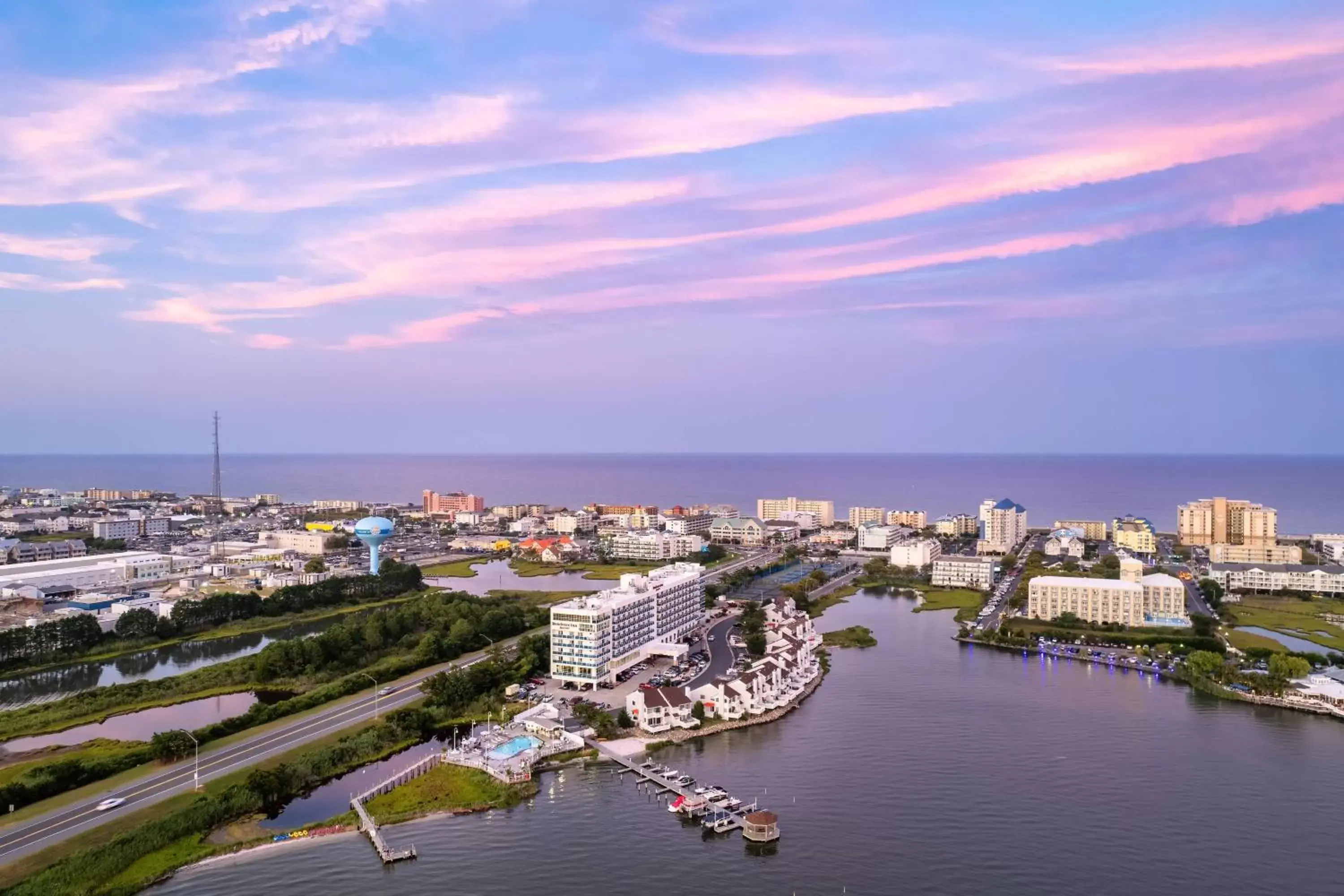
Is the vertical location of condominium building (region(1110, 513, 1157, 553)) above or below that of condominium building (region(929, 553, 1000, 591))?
above

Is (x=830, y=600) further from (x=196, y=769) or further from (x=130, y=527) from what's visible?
(x=130, y=527)

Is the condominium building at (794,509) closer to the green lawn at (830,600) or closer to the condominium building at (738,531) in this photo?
the condominium building at (738,531)

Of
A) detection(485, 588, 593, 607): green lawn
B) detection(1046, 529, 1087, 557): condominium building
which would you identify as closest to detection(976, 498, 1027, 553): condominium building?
detection(1046, 529, 1087, 557): condominium building


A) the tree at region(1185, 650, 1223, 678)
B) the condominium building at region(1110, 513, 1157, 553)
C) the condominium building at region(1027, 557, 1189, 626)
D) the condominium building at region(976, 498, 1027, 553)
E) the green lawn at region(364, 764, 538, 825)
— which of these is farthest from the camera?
the condominium building at region(976, 498, 1027, 553)

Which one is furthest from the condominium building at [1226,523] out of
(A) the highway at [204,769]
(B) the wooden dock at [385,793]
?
(B) the wooden dock at [385,793]

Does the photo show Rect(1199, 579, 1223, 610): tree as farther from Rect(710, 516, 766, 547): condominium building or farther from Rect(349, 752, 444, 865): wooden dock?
Rect(349, 752, 444, 865): wooden dock

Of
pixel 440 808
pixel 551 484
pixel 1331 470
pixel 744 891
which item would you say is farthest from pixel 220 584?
pixel 1331 470


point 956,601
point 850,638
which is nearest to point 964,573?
point 956,601

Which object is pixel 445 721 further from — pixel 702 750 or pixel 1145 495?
pixel 1145 495
